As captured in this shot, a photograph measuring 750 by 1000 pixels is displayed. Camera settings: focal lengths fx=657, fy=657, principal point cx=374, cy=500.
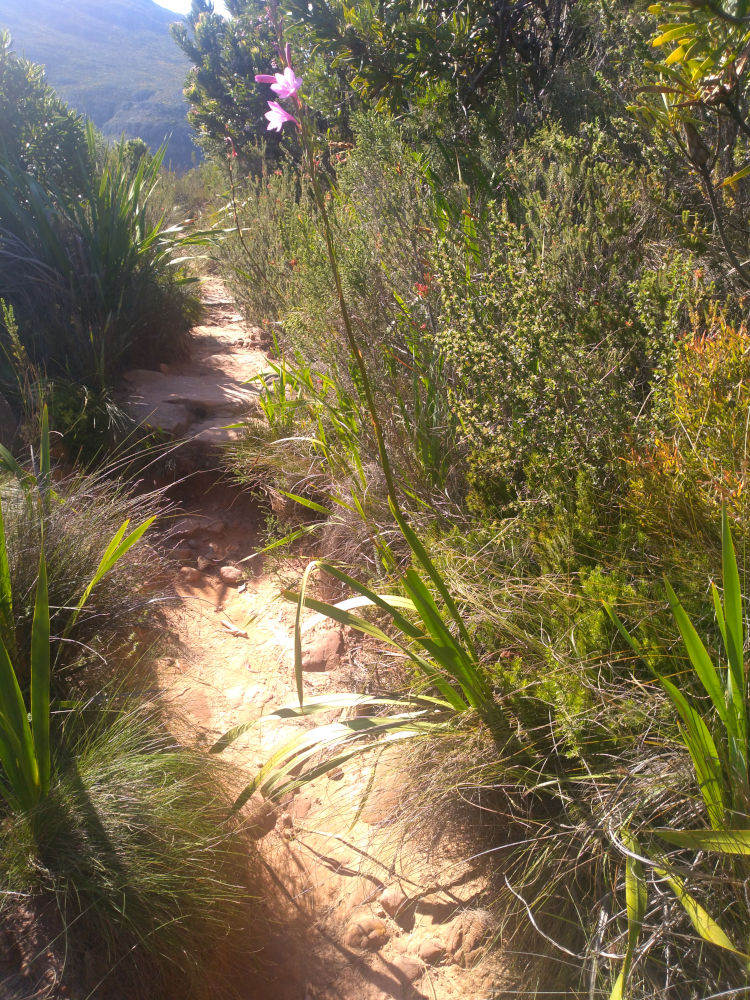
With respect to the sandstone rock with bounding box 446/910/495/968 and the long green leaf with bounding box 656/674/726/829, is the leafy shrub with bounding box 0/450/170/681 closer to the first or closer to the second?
the sandstone rock with bounding box 446/910/495/968

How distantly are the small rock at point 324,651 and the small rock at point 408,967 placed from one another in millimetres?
1182

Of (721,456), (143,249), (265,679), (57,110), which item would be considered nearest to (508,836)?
(721,456)

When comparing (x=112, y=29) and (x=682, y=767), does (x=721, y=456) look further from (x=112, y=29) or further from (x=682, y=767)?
(x=112, y=29)

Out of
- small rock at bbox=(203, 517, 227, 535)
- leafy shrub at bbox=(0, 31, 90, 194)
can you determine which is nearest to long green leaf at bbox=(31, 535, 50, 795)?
small rock at bbox=(203, 517, 227, 535)

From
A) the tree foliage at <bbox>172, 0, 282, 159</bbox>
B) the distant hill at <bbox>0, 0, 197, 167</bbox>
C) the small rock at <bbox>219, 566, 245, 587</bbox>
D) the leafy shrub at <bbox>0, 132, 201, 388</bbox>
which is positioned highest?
the distant hill at <bbox>0, 0, 197, 167</bbox>

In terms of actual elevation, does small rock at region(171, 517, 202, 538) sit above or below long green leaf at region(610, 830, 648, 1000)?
above

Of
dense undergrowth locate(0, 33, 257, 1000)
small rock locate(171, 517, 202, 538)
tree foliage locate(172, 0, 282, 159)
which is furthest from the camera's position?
tree foliage locate(172, 0, 282, 159)

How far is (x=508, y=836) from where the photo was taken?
1.67 meters

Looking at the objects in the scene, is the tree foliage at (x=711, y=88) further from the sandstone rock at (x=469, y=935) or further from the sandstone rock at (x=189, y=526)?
the sandstone rock at (x=189, y=526)

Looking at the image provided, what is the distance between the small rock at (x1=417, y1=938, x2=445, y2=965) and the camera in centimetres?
163

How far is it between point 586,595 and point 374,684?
88 centimetres

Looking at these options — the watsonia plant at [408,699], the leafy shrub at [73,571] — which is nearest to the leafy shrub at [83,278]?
the leafy shrub at [73,571]

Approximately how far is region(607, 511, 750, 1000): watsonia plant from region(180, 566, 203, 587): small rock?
8.46 feet

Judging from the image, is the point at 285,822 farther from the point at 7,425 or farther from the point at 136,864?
the point at 7,425
